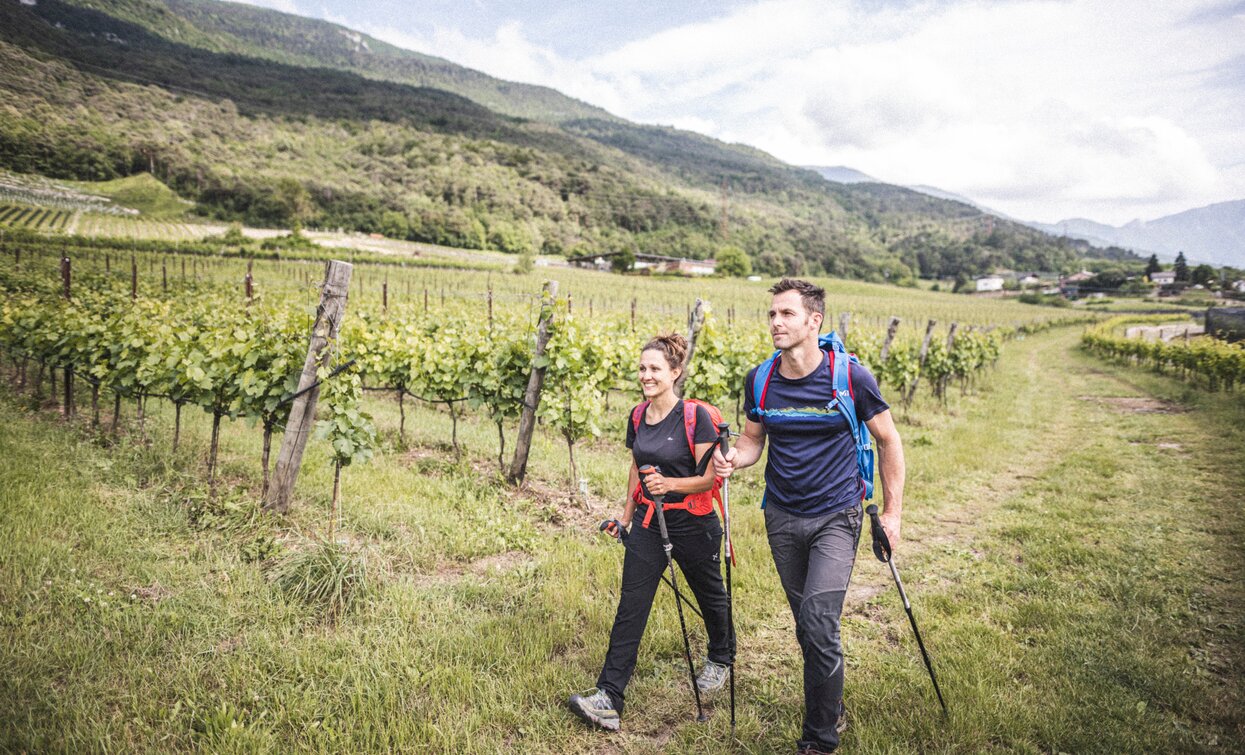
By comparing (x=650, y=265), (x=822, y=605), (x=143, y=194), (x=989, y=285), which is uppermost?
(x=989, y=285)

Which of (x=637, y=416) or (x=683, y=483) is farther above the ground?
(x=637, y=416)

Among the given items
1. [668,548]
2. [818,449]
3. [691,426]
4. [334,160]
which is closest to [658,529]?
[668,548]

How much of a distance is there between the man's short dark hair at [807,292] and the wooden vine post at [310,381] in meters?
3.33

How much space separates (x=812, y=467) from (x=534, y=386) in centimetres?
415

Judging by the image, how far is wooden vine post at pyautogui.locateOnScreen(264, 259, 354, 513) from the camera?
14.4ft

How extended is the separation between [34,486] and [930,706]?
715 centimetres

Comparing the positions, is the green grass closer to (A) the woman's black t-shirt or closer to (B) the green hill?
(A) the woman's black t-shirt

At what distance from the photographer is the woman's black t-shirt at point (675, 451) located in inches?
116

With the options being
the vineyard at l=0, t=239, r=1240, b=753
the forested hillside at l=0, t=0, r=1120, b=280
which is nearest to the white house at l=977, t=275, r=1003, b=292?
the forested hillside at l=0, t=0, r=1120, b=280

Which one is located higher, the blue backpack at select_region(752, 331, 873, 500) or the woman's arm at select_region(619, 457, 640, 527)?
the blue backpack at select_region(752, 331, 873, 500)

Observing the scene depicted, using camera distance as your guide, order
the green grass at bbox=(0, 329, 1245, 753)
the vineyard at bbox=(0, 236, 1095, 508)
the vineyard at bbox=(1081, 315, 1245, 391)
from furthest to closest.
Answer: the vineyard at bbox=(1081, 315, 1245, 391)
the vineyard at bbox=(0, 236, 1095, 508)
the green grass at bbox=(0, 329, 1245, 753)

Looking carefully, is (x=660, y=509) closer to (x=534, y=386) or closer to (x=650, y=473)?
(x=650, y=473)

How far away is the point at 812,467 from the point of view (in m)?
2.72

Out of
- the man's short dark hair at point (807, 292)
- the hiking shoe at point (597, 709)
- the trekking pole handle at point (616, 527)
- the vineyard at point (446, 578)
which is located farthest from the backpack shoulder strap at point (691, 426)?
the vineyard at point (446, 578)
